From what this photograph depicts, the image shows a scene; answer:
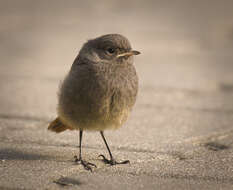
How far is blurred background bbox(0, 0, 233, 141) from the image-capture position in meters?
5.52

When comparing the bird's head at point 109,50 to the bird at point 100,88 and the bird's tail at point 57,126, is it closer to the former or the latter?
the bird at point 100,88

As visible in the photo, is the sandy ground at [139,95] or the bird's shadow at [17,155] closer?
the sandy ground at [139,95]

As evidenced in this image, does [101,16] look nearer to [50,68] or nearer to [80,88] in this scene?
[50,68]

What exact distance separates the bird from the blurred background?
1.03 m

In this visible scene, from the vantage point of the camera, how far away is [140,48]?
7.64 m

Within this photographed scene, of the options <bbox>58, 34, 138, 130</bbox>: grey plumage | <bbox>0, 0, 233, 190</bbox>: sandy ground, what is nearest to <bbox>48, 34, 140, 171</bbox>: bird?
<bbox>58, 34, 138, 130</bbox>: grey plumage

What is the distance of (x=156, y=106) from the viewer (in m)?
5.36

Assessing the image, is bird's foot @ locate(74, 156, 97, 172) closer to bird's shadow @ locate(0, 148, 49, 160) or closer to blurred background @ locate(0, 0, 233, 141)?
bird's shadow @ locate(0, 148, 49, 160)

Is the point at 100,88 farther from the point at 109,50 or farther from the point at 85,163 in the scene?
the point at 85,163

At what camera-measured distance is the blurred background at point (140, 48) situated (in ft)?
18.1

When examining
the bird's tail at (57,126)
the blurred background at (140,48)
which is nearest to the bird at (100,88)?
the bird's tail at (57,126)

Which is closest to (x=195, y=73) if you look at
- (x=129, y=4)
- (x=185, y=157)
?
(x=185, y=157)

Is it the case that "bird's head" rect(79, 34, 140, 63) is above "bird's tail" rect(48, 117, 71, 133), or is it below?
above

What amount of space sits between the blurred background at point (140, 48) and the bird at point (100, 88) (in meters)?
1.03
